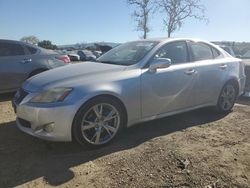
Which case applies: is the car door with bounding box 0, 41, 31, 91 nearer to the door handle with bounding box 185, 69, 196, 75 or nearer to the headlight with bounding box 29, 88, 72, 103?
the headlight with bounding box 29, 88, 72, 103

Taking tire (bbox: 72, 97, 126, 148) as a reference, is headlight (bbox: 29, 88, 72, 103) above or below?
above

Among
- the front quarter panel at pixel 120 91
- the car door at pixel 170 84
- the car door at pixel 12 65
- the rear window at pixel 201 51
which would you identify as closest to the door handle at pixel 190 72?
the car door at pixel 170 84

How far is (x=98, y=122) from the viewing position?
432 cm

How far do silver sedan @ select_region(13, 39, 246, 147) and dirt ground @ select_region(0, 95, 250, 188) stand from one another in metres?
0.28

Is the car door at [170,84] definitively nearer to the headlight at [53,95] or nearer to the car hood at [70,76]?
the car hood at [70,76]

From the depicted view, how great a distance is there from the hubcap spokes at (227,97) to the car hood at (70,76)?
8.05 ft

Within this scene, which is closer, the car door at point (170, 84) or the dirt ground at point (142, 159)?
the dirt ground at point (142, 159)

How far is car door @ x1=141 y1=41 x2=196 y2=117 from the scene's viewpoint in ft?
15.6

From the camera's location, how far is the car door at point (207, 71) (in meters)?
5.55

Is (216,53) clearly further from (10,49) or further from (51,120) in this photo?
(10,49)

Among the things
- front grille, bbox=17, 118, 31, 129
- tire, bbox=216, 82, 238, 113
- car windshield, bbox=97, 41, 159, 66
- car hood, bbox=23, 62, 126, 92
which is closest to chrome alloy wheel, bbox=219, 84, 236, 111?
tire, bbox=216, 82, 238, 113

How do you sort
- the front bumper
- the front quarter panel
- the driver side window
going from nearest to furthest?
the front bumper, the front quarter panel, the driver side window

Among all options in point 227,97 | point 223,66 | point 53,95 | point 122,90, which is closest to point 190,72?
point 223,66

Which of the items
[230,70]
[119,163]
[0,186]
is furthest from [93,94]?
[230,70]
